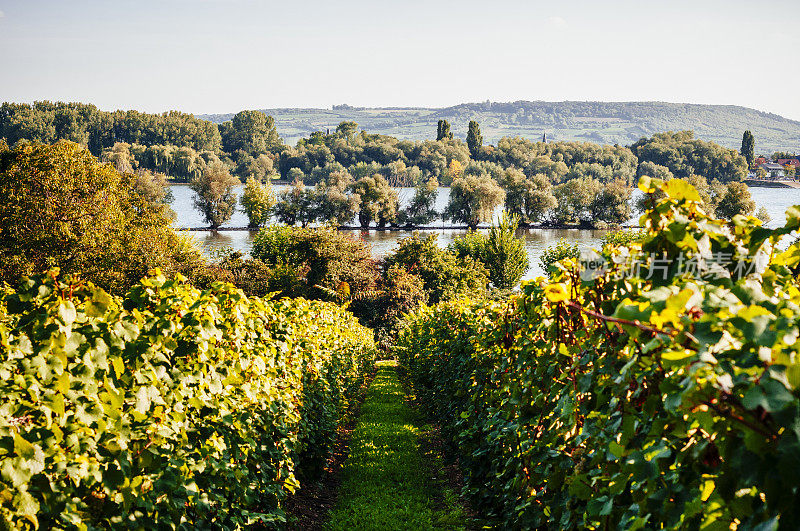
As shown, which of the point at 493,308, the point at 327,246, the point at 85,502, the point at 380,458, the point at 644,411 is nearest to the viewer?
the point at 644,411

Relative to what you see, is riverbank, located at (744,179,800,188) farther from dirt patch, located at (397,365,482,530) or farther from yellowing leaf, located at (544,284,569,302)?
yellowing leaf, located at (544,284,569,302)

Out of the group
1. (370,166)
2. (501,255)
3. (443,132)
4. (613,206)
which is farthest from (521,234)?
(443,132)

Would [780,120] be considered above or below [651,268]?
above

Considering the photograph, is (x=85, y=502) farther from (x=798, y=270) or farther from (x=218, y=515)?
(x=798, y=270)

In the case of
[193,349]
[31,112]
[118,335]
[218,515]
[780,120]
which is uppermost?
[780,120]

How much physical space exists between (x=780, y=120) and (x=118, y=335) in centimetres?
23103

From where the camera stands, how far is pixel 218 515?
320 centimetres

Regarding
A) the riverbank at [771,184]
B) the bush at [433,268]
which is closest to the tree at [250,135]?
the riverbank at [771,184]

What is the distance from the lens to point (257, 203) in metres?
67.6

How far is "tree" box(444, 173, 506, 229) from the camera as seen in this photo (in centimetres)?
6925

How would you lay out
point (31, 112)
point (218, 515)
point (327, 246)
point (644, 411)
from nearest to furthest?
1. point (644, 411)
2. point (218, 515)
3. point (327, 246)
4. point (31, 112)

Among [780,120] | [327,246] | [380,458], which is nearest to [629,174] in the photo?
[327,246]

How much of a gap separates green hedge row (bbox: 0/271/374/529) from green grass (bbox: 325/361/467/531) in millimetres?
1471

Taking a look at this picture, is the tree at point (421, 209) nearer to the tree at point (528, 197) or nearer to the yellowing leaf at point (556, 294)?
the tree at point (528, 197)
